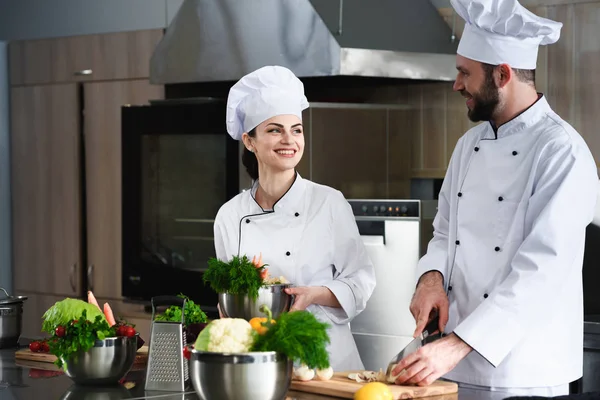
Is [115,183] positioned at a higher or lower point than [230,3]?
lower

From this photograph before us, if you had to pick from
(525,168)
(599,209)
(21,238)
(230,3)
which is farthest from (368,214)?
(21,238)

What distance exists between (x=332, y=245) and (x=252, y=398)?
989 mm

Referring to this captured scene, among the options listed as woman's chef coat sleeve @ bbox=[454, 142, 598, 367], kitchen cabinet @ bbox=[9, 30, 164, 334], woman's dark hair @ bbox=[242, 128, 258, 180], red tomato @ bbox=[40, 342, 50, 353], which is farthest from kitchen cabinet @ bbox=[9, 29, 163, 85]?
woman's chef coat sleeve @ bbox=[454, 142, 598, 367]

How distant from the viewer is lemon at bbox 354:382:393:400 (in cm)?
182

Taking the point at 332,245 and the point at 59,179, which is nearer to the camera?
the point at 332,245

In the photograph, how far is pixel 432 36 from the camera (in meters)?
4.24

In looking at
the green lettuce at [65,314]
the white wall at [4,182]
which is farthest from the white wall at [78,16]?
the green lettuce at [65,314]

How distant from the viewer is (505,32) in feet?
7.47

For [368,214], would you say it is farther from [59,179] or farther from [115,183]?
[59,179]

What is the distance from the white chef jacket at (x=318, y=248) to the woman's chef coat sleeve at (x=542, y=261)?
59 cm

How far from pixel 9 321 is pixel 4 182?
9.53 ft

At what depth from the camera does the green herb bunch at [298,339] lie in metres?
1.72

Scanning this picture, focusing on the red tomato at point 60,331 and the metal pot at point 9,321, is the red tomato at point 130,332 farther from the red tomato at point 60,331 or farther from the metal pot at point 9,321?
the metal pot at point 9,321

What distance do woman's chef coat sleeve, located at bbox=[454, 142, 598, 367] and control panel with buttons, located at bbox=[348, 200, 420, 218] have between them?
5.40 feet
